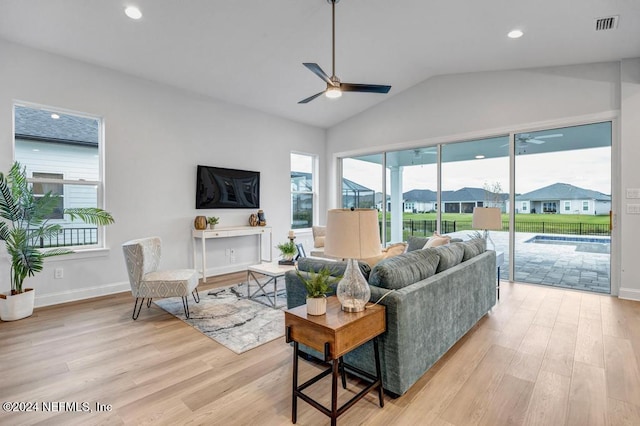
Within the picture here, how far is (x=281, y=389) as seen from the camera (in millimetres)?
2158

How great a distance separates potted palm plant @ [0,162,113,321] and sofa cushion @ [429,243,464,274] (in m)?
4.14

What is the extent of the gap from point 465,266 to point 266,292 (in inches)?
103

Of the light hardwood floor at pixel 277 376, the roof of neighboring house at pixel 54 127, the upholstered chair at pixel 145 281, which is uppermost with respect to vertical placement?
the roof of neighboring house at pixel 54 127

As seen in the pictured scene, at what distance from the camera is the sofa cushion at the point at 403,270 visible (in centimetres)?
214

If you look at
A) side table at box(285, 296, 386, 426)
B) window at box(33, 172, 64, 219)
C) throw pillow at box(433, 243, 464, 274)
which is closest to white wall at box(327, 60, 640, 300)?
throw pillow at box(433, 243, 464, 274)

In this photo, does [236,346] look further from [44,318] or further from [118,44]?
[118,44]

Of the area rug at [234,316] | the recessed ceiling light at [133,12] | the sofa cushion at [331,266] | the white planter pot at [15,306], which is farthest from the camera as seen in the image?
the white planter pot at [15,306]

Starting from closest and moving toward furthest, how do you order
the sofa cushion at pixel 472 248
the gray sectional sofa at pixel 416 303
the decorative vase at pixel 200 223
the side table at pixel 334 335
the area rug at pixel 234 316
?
the side table at pixel 334 335, the gray sectional sofa at pixel 416 303, the area rug at pixel 234 316, the sofa cushion at pixel 472 248, the decorative vase at pixel 200 223

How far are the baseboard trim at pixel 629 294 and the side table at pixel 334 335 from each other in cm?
412

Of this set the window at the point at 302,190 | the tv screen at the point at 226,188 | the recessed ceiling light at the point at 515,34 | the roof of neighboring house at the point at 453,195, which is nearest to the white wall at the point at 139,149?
the tv screen at the point at 226,188

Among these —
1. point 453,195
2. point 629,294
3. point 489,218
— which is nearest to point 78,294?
point 489,218

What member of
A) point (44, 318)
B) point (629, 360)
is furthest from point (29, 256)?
point (629, 360)

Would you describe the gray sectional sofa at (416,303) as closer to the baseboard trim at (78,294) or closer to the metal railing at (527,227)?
the metal railing at (527,227)

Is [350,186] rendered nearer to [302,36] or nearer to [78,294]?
[302,36]
